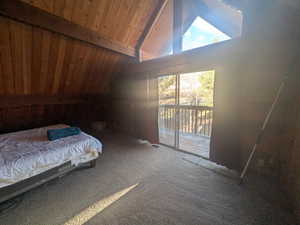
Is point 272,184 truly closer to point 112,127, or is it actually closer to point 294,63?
point 294,63

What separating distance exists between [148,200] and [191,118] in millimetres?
2691

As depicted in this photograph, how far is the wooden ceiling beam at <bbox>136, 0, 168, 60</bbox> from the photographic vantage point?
9.07ft

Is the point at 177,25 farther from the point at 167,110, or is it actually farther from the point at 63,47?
the point at 63,47

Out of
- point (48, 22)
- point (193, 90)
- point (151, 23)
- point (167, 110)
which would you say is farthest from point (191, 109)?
point (48, 22)

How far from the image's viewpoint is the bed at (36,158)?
1.51 m

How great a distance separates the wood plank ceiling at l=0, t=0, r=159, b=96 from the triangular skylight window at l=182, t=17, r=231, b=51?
95cm

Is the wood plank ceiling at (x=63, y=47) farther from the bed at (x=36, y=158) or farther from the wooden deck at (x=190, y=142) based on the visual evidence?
the wooden deck at (x=190, y=142)

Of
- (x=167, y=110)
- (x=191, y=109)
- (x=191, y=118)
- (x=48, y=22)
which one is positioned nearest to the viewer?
(x=48, y=22)

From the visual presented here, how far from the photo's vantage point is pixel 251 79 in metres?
2.02

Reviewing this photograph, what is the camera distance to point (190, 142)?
3.62m

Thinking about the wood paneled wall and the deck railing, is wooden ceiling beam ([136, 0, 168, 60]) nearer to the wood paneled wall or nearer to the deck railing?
the wood paneled wall

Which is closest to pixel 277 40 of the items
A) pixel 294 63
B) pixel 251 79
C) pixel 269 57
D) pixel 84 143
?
pixel 269 57

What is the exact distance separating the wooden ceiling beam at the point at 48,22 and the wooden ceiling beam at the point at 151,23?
76 centimetres

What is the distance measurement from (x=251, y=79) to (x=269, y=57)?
0.35 m
